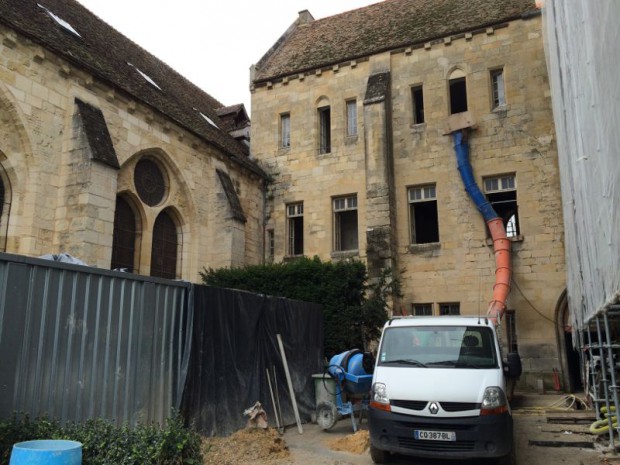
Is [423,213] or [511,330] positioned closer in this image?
[511,330]

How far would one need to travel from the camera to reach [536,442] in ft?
27.4

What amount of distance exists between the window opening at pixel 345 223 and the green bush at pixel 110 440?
13.1 meters

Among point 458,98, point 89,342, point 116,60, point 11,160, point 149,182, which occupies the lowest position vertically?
point 89,342

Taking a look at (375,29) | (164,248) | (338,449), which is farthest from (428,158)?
(338,449)

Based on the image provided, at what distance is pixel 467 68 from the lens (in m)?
17.3

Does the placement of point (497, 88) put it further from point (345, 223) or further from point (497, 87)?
point (345, 223)

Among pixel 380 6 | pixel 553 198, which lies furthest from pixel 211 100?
pixel 553 198

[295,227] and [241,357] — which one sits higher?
[295,227]

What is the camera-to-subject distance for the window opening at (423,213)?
57.0 feet

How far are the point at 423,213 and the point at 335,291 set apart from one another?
659cm

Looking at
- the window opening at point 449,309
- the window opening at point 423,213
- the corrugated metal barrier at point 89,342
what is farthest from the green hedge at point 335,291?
the corrugated metal barrier at point 89,342

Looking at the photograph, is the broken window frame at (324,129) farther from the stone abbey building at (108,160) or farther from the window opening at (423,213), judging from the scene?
the window opening at (423,213)

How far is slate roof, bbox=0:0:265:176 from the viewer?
12086mm

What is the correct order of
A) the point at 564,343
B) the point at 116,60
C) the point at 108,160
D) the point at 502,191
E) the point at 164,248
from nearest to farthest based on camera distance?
the point at 108,160 → the point at 564,343 → the point at 164,248 → the point at 116,60 → the point at 502,191
